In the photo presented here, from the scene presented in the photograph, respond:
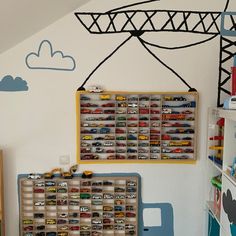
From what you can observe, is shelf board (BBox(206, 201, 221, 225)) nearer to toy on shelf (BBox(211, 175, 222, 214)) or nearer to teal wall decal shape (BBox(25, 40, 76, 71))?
toy on shelf (BBox(211, 175, 222, 214))

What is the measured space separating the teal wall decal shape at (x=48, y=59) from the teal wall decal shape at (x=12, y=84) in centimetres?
12

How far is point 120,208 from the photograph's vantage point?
2.05 m

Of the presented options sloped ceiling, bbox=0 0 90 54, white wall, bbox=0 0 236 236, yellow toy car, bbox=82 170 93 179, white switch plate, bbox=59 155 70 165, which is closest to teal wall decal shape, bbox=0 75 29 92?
white wall, bbox=0 0 236 236

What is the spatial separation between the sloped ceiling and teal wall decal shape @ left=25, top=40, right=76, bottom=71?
0.12 meters

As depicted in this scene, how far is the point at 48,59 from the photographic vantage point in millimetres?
1984

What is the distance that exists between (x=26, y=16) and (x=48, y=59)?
38 cm

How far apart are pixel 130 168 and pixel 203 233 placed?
0.73 m

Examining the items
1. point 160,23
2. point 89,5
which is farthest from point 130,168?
point 89,5

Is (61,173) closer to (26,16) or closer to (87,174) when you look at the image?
(87,174)

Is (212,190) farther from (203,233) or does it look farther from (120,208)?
(120,208)

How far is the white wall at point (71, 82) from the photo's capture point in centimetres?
198

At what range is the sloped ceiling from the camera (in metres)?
1.47

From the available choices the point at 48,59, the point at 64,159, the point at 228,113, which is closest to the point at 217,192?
the point at 228,113

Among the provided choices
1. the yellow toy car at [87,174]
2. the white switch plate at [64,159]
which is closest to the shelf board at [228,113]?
the yellow toy car at [87,174]
